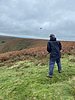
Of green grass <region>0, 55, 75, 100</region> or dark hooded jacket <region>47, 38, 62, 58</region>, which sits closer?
green grass <region>0, 55, 75, 100</region>

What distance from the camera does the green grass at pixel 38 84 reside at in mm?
12391

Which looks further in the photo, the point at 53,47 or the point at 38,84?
the point at 53,47

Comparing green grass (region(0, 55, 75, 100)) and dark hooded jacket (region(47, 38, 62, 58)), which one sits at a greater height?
dark hooded jacket (region(47, 38, 62, 58))

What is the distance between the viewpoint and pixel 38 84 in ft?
44.6

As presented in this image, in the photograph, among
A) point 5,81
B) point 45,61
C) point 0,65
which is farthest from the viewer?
point 0,65

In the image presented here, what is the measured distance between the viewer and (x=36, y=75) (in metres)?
15.1

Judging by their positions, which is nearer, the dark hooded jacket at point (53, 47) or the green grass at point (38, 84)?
the green grass at point (38, 84)

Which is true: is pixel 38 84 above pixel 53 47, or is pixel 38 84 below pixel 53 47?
below

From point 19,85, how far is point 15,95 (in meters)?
1.05

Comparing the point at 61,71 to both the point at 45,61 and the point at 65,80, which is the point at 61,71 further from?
the point at 45,61

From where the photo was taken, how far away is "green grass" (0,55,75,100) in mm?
12391

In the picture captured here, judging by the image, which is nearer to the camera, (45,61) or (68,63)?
(68,63)

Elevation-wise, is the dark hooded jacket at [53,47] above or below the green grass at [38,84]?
above

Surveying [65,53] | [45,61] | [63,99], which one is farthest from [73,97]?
[65,53]
